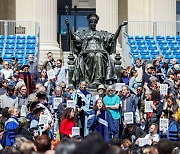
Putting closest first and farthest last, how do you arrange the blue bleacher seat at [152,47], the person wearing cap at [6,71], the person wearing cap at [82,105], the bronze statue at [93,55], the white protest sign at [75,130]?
the white protest sign at [75,130] < the person wearing cap at [82,105] < the bronze statue at [93,55] < the person wearing cap at [6,71] < the blue bleacher seat at [152,47]

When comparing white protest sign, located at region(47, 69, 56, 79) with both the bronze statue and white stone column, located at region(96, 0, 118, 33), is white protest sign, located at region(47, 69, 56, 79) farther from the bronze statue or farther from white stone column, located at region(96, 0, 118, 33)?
white stone column, located at region(96, 0, 118, 33)

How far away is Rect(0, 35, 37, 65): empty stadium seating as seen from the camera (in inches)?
1136

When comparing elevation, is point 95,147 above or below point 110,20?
below

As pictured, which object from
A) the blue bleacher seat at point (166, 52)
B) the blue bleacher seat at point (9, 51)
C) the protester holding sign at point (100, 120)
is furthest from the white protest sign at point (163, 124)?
the blue bleacher seat at point (166, 52)

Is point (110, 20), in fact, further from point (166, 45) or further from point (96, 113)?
point (96, 113)

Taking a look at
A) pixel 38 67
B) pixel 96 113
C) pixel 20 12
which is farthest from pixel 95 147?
pixel 20 12

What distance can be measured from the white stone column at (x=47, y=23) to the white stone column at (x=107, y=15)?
2.65 m

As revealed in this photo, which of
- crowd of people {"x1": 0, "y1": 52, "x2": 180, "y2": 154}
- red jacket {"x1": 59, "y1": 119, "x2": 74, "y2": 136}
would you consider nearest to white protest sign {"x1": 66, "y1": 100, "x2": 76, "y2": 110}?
crowd of people {"x1": 0, "y1": 52, "x2": 180, "y2": 154}

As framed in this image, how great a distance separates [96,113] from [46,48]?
58.3 feet

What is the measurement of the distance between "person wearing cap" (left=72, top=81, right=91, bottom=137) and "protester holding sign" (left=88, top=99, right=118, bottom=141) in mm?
488

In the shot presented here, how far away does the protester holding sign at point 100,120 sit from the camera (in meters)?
14.7

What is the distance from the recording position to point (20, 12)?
36.5m

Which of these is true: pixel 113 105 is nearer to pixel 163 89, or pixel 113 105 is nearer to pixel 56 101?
pixel 56 101

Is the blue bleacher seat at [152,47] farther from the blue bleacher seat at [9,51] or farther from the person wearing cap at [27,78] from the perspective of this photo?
the person wearing cap at [27,78]
